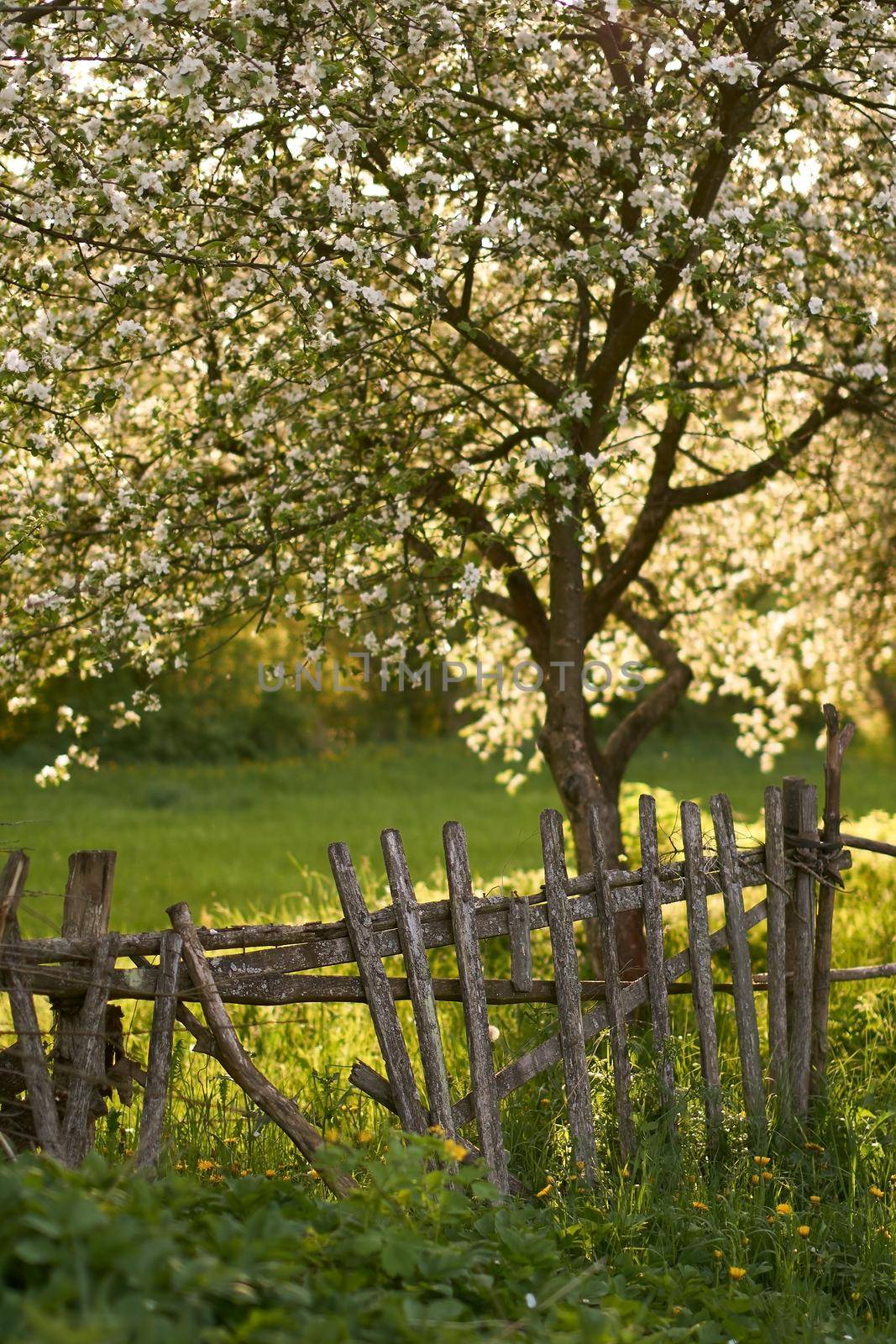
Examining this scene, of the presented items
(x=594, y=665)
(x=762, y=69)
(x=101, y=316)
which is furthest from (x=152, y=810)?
(x=762, y=69)

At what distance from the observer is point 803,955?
20.6ft

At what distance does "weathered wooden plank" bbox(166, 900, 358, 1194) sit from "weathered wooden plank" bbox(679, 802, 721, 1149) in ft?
6.47

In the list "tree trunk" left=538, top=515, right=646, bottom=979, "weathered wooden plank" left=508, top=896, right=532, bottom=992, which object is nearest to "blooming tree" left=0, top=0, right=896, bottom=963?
"tree trunk" left=538, top=515, right=646, bottom=979

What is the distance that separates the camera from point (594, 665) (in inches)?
498

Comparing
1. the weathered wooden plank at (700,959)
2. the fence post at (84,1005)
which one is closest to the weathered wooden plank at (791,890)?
the weathered wooden plank at (700,959)

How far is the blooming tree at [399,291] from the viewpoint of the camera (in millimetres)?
5875

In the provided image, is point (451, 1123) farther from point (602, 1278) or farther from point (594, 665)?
point (594, 665)

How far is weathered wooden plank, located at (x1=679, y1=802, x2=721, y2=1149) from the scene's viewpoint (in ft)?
18.2

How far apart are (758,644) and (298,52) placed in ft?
25.9

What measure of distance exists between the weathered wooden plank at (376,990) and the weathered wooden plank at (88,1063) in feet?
2.97

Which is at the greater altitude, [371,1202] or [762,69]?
[762,69]

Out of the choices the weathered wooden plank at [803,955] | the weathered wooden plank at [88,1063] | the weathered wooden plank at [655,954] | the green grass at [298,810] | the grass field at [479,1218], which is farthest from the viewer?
the green grass at [298,810]

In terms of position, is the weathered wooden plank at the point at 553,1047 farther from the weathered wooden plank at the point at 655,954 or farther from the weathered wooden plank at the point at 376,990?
the weathered wooden plank at the point at 376,990

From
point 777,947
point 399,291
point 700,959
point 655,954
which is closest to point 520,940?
point 655,954
